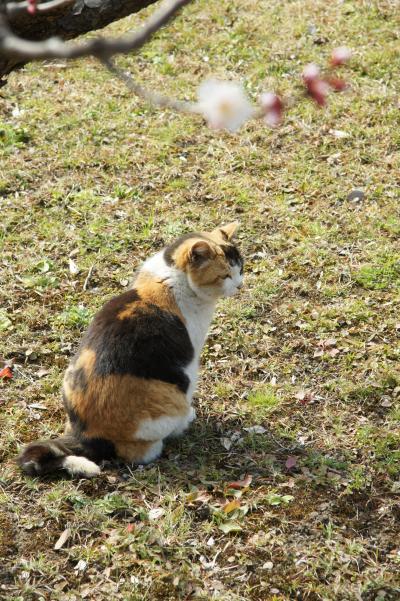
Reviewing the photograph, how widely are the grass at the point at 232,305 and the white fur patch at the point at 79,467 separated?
67 millimetres

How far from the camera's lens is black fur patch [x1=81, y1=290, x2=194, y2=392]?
4523mm

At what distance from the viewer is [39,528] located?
4.40m

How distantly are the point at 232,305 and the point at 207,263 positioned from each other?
4.00 ft

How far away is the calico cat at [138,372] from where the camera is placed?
178 inches

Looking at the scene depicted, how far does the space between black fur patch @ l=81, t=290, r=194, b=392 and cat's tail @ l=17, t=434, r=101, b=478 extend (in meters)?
0.47

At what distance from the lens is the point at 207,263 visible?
4.91 metres

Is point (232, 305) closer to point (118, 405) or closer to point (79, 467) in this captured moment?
point (118, 405)

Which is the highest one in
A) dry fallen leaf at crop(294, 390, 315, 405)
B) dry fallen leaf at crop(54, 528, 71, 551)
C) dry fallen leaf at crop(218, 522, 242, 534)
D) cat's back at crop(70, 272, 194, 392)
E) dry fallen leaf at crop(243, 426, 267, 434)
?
cat's back at crop(70, 272, 194, 392)

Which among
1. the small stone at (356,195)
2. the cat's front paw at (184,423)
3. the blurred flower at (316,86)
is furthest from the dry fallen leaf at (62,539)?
the small stone at (356,195)

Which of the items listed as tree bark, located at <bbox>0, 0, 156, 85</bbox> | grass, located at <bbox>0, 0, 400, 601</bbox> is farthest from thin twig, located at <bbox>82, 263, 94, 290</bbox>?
tree bark, located at <bbox>0, 0, 156, 85</bbox>

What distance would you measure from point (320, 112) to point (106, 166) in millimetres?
2134

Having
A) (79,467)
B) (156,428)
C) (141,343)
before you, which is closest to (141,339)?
(141,343)

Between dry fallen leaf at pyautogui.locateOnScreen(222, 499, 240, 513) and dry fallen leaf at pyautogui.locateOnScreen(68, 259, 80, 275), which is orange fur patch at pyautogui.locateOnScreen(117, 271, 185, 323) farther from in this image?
dry fallen leaf at pyautogui.locateOnScreen(68, 259, 80, 275)

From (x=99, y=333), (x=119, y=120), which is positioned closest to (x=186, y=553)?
(x=99, y=333)
